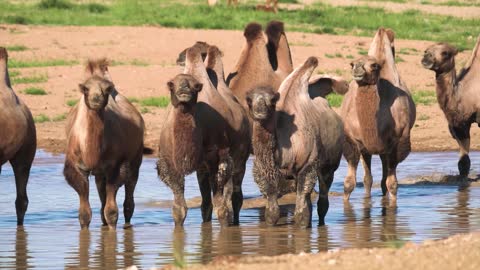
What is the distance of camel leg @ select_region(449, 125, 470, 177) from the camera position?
16.4 m

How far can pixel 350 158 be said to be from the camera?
14578 millimetres

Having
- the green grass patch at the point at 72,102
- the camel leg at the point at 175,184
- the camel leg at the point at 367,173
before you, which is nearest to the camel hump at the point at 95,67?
the camel leg at the point at 175,184

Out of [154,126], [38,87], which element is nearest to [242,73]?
[154,126]

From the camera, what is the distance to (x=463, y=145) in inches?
659

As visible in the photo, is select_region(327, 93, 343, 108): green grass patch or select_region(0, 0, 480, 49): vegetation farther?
select_region(0, 0, 480, 49): vegetation

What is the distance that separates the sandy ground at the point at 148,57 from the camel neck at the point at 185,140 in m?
7.87

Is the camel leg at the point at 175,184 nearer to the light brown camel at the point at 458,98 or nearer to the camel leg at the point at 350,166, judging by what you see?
the camel leg at the point at 350,166

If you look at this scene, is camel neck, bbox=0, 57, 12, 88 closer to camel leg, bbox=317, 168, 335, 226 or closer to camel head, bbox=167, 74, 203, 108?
camel head, bbox=167, 74, 203, 108

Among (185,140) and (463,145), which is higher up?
(185,140)

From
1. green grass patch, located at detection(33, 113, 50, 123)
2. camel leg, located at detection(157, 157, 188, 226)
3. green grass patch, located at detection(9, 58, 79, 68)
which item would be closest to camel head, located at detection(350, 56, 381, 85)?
camel leg, located at detection(157, 157, 188, 226)

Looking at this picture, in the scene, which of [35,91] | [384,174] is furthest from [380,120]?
[35,91]

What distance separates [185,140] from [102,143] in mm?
778

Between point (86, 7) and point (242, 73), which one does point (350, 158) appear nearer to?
point (242, 73)

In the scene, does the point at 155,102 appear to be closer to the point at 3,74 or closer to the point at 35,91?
the point at 35,91
